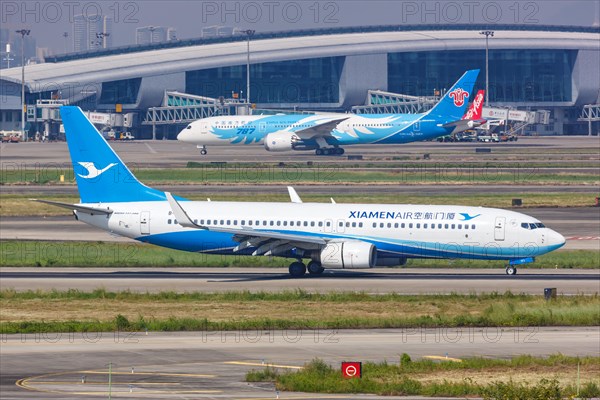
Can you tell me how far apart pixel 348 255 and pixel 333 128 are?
86.6m

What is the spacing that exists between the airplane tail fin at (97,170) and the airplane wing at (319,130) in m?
79.9

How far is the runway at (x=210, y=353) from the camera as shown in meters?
28.7

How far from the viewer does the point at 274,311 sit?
42438 mm

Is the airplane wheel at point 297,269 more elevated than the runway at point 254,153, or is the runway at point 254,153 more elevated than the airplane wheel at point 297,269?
the runway at point 254,153

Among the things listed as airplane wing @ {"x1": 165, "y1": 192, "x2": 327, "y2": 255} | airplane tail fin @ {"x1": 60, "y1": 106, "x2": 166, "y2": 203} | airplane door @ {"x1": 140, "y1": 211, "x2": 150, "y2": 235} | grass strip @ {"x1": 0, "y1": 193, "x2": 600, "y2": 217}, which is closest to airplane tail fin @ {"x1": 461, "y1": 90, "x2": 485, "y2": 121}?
grass strip @ {"x1": 0, "y1": 193, "x2": 600, "y2": 217}

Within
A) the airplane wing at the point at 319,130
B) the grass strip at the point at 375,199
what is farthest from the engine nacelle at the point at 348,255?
the airplane wing at the point at 319,130

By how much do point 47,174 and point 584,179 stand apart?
52623mm

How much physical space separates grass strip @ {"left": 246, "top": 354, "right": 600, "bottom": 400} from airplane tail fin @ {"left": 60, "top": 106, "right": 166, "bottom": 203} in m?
25.7

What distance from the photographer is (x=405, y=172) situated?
111875mm

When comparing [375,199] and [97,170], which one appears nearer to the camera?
[97,170]

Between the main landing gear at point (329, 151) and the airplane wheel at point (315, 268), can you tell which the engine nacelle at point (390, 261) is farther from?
the main landing gear at point (329, 151)

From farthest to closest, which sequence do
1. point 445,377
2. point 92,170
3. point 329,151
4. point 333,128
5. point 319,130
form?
point 329,151 → point 333,128 → point 319,130 → point 92,170 → point 445,377

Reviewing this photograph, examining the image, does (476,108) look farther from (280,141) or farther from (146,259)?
(146,259)

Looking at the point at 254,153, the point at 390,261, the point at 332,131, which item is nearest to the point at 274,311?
the point at 390,261
